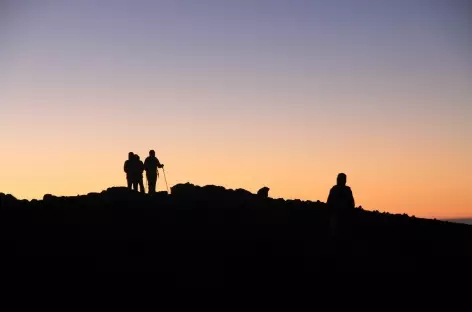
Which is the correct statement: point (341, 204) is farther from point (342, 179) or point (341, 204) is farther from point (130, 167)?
point (130, 167)

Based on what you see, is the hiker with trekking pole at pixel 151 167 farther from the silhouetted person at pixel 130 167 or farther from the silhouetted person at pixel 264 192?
the silhouetted person at pixel 264 192

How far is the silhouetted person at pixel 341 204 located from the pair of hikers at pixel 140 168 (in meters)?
14.5

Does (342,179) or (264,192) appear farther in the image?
(264,192)

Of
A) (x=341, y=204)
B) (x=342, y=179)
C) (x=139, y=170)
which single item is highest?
(x=139, y=170)

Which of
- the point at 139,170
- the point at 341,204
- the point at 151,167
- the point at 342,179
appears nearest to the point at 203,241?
the point at 341,204

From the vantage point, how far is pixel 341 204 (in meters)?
23.4

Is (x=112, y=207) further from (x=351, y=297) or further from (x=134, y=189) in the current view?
(x=351, y=297)

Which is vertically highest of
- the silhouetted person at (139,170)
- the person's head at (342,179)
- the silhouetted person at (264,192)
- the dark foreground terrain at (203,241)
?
the silhouetted person at (139,170)

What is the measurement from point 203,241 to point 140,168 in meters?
11.6

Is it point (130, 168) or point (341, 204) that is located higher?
point (130, 168)

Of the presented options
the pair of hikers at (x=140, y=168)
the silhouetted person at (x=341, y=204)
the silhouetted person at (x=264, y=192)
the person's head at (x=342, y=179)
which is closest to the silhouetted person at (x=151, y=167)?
the pair of hikers at (x=140, y=168)

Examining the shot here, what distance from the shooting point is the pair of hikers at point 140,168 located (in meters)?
36.0

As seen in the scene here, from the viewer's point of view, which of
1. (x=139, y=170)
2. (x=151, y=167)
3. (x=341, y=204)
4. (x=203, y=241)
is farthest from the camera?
(x=139, y=170)

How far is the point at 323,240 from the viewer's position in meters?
27.2
